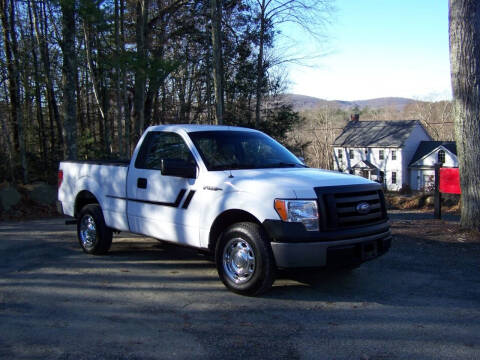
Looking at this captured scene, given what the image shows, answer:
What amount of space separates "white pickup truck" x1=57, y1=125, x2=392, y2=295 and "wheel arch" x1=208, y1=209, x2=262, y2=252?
0.01m

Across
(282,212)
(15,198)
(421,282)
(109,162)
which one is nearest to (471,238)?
(421,282)

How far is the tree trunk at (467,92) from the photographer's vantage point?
8.62m

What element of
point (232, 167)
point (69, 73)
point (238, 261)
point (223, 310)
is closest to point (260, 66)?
point (69, 73)

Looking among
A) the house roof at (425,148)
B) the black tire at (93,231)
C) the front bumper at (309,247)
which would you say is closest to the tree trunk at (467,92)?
the front bumper at (309,247)

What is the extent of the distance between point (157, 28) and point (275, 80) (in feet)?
27.7

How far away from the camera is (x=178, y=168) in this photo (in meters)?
5.52

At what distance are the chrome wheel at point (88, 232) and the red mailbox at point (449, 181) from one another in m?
8.48

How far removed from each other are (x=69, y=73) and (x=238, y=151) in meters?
9.72

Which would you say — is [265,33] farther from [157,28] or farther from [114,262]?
[114,262]

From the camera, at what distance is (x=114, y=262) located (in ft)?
22.3

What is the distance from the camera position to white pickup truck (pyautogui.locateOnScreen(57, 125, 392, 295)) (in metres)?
4.84

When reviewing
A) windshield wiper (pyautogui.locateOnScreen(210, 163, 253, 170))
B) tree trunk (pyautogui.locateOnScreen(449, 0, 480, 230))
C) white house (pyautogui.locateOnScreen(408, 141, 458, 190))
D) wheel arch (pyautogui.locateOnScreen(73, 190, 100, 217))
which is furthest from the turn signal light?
white house (pyautogui.locateOnScreen(408, 141, 458, 190))

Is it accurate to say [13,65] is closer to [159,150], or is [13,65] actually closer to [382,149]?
[159,150]

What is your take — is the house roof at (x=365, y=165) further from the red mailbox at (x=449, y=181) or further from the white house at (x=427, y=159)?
the red mailbox at (x=449, y=181)
